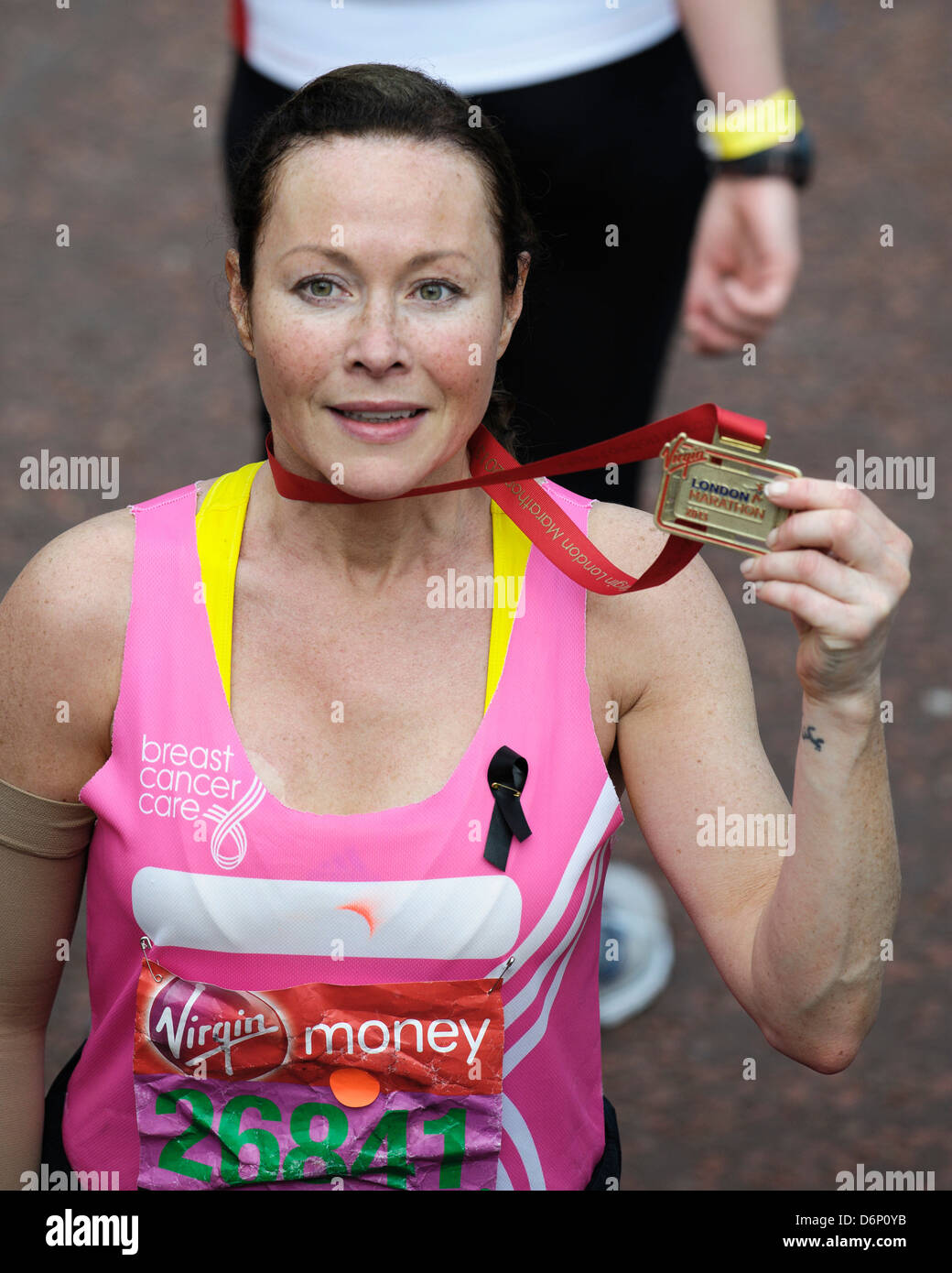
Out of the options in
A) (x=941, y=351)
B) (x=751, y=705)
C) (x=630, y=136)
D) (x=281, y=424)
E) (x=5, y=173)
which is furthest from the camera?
(x=5, y=173)

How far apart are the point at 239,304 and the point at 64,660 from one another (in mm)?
569

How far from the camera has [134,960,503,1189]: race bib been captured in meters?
2.22

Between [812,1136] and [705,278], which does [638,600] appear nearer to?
[705,278]

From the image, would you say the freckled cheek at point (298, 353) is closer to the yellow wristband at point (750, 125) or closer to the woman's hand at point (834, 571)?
the woman's hand at point (834, 571)

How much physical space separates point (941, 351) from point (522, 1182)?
4856mm

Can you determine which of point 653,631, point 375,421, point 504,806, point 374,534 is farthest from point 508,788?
point 375,421

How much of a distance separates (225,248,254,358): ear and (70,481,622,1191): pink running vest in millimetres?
276

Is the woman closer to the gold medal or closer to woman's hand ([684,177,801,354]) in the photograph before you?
the gold medal

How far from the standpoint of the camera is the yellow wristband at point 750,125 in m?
3.10

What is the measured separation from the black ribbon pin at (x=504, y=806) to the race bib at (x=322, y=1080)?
0.19 metres

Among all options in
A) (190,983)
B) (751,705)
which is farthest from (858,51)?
(190,983)
